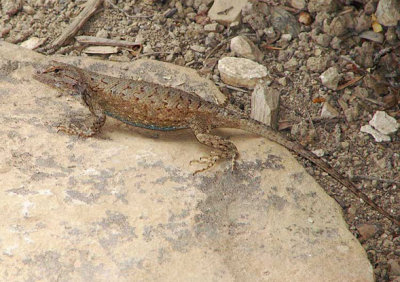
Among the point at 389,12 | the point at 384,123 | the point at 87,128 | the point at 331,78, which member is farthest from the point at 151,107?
the point at 389,12

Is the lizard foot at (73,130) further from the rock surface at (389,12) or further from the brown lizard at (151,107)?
the rock surface at (389,12)

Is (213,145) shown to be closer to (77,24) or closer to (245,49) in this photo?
(245,49)

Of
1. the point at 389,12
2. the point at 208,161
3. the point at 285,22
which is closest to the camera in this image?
the point at 208,161

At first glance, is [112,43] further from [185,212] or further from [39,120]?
[185,212]

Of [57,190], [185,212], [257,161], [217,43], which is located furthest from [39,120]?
[217,43]

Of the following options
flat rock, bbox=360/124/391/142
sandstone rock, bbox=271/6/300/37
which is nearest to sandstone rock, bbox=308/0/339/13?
sandstone rock, bbox=271/6/300/37
